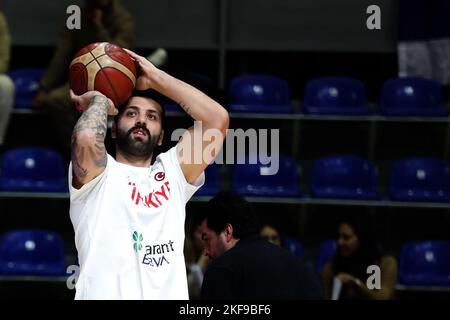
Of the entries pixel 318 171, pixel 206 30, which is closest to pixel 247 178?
pixel 318 171

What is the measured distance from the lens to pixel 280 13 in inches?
348

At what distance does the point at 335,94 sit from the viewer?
819cm

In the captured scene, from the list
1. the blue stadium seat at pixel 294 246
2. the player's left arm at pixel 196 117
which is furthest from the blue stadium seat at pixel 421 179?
the player's left arm at pixel 196 117

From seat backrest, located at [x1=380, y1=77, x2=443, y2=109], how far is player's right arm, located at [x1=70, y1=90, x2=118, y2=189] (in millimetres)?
4584

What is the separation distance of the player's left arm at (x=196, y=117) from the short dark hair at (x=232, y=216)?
10.0 inches

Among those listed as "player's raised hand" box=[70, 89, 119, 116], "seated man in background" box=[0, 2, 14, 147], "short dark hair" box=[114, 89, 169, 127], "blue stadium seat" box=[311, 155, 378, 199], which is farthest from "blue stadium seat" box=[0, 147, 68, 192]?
"player's raised hand" box=[70, 89, 119, 116]

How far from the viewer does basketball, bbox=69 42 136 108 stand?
4.09m

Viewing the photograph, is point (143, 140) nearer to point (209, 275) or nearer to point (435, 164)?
point (209, 275)

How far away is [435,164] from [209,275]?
4.11 metres

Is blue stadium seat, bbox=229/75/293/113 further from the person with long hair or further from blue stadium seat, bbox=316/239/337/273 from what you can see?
the person with long hair

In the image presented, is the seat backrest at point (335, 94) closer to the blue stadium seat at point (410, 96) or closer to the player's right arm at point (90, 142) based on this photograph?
the blue stadium seat at point (410, 96)

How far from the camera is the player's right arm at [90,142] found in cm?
A: 379

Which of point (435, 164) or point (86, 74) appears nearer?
point (86, 74)

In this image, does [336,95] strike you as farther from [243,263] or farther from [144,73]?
[243,263]
